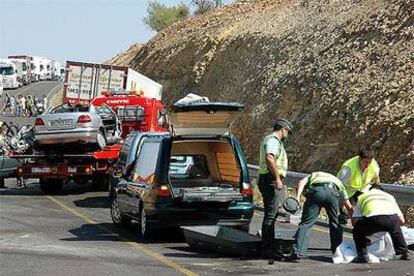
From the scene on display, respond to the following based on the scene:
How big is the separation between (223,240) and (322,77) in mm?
13547

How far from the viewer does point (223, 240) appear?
9.96m

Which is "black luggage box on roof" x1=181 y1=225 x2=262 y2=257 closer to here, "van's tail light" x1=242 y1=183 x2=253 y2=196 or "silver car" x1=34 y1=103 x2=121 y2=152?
"van's tail light" x1=242 y1=183 x2=253 y2=196

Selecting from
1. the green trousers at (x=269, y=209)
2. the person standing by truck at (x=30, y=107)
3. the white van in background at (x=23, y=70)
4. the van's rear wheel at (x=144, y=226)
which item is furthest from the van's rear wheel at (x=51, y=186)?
the white van in background at (x=23, y=70)

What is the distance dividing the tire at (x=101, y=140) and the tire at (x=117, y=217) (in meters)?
5.26

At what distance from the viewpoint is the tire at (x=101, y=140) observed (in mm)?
18672

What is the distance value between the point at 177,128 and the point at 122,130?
30.2 ft

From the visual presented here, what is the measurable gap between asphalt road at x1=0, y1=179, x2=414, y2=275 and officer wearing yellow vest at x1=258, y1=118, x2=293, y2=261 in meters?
0.32

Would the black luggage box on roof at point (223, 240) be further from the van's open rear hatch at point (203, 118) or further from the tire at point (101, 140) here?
the tire at point (101, 140)

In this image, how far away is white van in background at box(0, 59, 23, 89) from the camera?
62.9 meters

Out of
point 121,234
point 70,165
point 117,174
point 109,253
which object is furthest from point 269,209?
point 70,165

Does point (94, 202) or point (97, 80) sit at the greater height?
point (97, 80)

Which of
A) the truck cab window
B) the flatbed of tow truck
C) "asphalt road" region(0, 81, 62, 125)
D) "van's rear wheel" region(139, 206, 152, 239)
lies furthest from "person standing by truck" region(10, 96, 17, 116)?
"van's rear wheel" region(139, 206, 152, 239)

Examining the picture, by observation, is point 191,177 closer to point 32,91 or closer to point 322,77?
point 322,77

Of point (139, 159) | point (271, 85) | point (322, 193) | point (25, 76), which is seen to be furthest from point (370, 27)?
point (25, 76)
